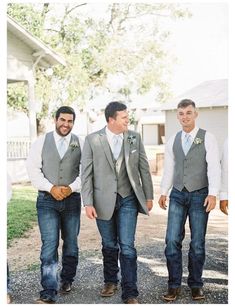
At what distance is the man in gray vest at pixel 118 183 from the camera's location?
374 centimetres

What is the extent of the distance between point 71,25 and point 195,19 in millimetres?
5119

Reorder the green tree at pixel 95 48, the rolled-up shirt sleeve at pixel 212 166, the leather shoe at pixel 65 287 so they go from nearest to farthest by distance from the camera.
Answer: the rolled-up shirt sleeve at pixel 212 166, the leather shoe at pixel 65 287, the green tree at pixel 95 48

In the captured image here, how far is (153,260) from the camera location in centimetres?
499

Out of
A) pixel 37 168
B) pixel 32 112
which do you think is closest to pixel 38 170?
pixel 37 168

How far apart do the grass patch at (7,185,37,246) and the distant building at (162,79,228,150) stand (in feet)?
14.5

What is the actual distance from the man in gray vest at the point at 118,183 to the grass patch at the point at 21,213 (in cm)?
267

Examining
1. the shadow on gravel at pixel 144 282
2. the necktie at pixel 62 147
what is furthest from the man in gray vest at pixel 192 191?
the necktie at pixel 62 147

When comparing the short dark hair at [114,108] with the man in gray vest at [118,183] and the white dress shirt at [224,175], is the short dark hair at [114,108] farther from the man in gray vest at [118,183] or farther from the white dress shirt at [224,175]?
the white dress shirt at [224,175]

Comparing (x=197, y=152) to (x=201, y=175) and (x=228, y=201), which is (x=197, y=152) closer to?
(x=201, y=175)

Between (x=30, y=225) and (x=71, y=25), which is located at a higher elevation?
(x=71, y=25)

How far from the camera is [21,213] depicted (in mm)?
7770

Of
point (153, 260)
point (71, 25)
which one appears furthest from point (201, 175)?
point (71, 25)

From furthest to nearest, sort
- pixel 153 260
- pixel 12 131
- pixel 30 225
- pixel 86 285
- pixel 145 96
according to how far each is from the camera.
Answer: pixel 145 96
pixel 12 131
pixel 30 225
pixel 153 260
pixel 86 285

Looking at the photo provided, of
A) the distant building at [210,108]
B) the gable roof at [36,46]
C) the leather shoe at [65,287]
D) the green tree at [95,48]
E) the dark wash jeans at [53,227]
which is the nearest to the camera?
the dark wash jeans at [53,227]
